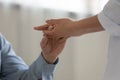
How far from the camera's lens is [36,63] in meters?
1.24

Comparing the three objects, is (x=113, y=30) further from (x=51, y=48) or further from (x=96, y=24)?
(x=51, y=48)

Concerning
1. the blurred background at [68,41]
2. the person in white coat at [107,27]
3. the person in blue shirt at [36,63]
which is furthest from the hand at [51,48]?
the blurred background at [68,41]

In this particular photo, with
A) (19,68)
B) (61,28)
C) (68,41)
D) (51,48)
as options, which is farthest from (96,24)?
(68,41)

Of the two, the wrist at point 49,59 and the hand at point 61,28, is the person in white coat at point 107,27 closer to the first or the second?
the hand at point 61,28

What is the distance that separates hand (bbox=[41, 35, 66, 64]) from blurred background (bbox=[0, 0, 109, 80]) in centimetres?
63

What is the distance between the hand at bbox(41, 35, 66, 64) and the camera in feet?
3.92

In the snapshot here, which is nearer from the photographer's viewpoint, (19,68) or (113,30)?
(113,30)

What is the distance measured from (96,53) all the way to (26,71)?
2.18 feet

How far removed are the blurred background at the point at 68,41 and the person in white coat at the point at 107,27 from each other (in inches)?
29.0

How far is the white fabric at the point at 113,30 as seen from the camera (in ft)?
2.68

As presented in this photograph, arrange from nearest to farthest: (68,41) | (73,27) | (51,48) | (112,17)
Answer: (112,17), (73,27), (51,48), (68,41)

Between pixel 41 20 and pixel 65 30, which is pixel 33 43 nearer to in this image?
pixel 41 20

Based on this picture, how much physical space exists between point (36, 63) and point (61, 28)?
266mm

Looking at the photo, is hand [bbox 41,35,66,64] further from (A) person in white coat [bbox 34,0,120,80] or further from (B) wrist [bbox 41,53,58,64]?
(A) person in white coat [bbox 34,0,120,80]
